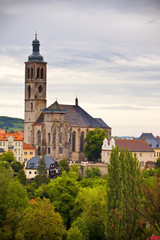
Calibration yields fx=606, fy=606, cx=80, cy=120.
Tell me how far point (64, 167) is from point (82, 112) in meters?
31.9

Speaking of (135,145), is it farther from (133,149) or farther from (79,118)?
(79,118)

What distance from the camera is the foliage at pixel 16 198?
68938mm

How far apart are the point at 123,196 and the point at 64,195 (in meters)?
17.2

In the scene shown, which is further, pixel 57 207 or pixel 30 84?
pixel 30 84

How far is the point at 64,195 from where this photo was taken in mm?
76562

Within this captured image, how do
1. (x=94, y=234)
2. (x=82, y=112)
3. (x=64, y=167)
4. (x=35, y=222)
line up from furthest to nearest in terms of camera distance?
1. (x=82, y=112)
2. (x=64, y=167)
3. (x=94, y=234)
4. (x=35, y=222)

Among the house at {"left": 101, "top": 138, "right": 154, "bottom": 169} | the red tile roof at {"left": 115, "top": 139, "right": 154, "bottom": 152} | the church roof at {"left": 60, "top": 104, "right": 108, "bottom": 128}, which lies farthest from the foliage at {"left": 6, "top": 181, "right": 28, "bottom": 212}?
the church roof at {"left": 60, "top": 104, "right": 108, "bottom": 128}

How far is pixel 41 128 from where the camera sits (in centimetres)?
13588

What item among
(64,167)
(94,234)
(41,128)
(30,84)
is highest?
(30,84)

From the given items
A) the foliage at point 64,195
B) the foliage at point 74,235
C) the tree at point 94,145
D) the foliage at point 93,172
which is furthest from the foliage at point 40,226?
the tree at point 94,145

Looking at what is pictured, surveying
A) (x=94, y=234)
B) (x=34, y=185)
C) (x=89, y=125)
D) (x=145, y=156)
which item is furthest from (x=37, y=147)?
(x=94, y=234)

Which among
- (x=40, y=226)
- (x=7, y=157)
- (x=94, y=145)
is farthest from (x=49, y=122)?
(x=40, y=226)

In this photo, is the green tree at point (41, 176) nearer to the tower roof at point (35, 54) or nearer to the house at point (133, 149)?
the house at point (133, 149)

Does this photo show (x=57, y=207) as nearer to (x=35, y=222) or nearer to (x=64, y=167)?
(x=35, y=222)
